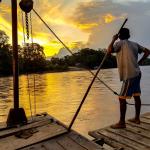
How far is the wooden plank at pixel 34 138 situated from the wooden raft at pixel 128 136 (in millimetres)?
1318

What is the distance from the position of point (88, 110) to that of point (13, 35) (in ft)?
55.8

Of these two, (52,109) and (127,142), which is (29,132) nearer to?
(127,142)

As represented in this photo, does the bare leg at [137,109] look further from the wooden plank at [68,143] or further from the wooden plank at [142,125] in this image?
the wooden plank at [68,143]

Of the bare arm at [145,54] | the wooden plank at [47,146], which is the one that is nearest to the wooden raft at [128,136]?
the wooden plank at [47,146]

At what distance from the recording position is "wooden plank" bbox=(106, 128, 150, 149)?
7.51 m

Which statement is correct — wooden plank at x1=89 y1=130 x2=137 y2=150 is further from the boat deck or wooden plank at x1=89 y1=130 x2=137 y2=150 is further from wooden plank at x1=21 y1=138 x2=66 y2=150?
wooden plank at x1=21 y1=138 x2=66 y2=150

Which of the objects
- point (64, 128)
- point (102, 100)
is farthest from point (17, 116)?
point (102, 100)

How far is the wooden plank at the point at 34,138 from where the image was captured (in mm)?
6529

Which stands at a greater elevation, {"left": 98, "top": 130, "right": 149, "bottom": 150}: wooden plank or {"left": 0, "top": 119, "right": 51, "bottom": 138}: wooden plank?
{"left": 0, "top": 119, "right": 51, "bottom": 138}: wooden plank

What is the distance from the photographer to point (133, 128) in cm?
860

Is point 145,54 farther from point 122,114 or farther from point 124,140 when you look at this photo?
point 124,140

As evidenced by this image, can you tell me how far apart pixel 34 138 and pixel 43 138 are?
7.7 inches

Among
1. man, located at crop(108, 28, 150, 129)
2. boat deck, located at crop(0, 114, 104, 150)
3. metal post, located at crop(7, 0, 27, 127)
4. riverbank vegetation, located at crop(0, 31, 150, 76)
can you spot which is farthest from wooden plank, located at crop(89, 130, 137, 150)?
riverbank vegetation, located at crop(0, 31, 150, 76)

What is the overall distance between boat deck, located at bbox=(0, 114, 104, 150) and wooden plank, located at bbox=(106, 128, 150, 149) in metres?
1.49
